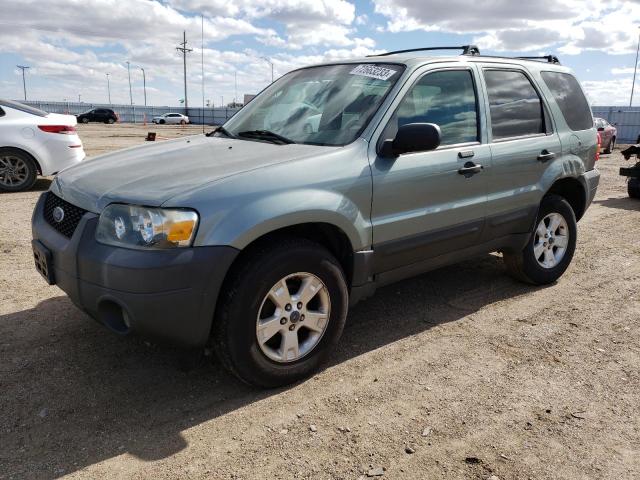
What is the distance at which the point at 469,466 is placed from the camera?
254 cm

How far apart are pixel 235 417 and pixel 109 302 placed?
0.88 m

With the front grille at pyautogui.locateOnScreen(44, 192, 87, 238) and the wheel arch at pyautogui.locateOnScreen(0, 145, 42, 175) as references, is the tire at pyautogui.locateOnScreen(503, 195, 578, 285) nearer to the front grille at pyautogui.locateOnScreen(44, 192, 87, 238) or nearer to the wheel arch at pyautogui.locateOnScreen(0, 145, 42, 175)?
Answer: the front grille at pyautogui.locateOnScreen(44, 192, 87, 238)

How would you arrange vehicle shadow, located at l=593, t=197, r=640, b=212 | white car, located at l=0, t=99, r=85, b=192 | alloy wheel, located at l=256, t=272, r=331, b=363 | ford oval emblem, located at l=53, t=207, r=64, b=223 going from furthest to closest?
vehicle shadow, located at l=593, t=197, r=640, b=212
white car, located at l=0, t=99, r=85, b=192
ford oval emblem, located at l=53, t=207, r=64, b=223
alloy wheel, located at l=256, t=272, r=331, b=363

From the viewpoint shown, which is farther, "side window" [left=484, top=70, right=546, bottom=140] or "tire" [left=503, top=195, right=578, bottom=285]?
"tire" [left=503, top=195, right=578, bottom=285]

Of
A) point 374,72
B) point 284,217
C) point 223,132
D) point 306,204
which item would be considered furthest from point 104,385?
point 374,72

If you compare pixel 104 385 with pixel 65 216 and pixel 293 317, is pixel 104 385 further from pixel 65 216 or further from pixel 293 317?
pixel 293 317

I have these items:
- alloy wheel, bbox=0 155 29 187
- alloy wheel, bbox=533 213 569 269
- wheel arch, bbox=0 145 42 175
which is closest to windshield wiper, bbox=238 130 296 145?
alloy wheel, bbox=533 213 569 269

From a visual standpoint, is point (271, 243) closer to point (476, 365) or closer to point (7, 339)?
point (476, 365)

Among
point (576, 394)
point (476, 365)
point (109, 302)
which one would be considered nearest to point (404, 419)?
point (476, 365)

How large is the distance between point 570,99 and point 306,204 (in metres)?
3.22

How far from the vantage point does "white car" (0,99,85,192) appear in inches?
339

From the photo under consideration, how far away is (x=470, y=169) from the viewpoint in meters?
3.88

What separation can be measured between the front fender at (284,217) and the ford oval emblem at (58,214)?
104 centimetres

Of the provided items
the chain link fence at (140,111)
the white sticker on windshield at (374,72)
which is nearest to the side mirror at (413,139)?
the white sticker on windshield at (374,72)
